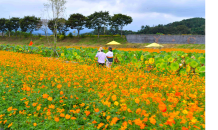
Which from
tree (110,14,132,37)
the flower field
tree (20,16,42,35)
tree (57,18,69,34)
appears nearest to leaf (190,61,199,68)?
the flower field

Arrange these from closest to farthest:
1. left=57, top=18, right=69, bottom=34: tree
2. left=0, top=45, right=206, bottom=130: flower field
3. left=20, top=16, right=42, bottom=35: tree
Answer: left=0, top=45, right=206, bottom=130: flower field
left=57, top=18, right=69, bottom=34: tree
left=20, top=16, right=42, bottom=35: tree

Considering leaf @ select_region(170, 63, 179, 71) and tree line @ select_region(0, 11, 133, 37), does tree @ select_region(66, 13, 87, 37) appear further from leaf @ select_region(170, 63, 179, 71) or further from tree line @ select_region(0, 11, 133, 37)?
leaf @ select_region(170, 63, 179, 71)

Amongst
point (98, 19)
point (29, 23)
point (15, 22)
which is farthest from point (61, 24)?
point (15, 22)

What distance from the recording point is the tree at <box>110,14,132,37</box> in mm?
34859

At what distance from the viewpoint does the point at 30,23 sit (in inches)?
1603

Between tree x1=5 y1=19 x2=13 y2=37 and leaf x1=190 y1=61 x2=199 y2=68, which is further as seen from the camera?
tree x1=5 y1=19 x2=13 y2=37

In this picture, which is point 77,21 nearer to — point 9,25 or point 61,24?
point 61,24

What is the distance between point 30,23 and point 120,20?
67.0 feet

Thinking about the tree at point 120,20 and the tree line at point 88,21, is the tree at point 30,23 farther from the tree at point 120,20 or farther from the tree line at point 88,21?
the tree at point 120,20

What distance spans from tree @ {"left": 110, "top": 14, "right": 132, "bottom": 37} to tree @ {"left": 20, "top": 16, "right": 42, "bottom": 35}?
17966mm

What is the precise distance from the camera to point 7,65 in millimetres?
6648
